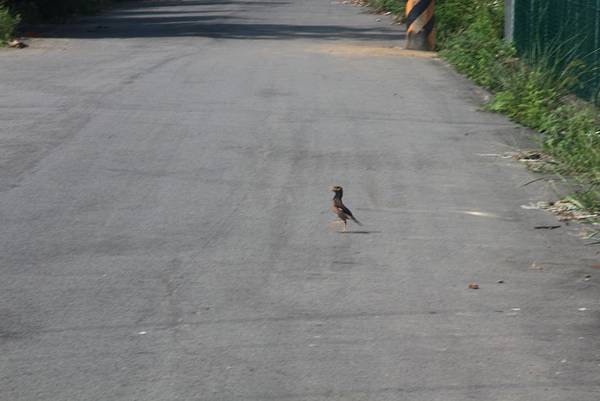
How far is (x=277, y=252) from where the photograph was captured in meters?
7.93

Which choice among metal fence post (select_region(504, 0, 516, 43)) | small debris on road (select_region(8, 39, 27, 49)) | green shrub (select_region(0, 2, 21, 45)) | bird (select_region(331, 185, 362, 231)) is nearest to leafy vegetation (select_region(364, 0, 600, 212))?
metal fence post (select_region(504, 0, 516, 43))

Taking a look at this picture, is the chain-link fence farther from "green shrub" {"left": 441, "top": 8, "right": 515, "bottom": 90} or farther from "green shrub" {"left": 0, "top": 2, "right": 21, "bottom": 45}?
"green shrub" {"left": 0, "top": 2, "right": 21, "bottom": 45}

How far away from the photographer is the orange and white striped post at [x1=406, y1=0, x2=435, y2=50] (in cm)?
2034

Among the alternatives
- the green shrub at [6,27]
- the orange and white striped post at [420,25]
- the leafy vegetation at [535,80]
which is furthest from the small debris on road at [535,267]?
the green shrub at [6,27]

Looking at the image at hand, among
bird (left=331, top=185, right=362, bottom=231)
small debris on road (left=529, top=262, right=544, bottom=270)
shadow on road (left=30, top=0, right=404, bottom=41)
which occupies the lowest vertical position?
shadow on road (left=30, top=0, right=404, bottom=41)

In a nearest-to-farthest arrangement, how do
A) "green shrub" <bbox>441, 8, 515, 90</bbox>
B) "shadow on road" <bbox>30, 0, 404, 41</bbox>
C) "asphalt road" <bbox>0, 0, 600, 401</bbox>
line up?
"asphalt road" <bbox>0, 0, 600, 401</bbox> < "green shrub" <bbox>441, 8, 515, 90</bbox> < "shadow on road" <bbox>30, 0, 404, 41</bbox>

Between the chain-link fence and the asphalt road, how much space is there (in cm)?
120

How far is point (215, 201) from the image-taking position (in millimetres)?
9312

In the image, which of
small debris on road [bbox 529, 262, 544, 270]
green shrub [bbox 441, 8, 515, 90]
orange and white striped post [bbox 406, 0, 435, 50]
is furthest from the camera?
orange and white striped post [bbox 406, 0, 435, 50]

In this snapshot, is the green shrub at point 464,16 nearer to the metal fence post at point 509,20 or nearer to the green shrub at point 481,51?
the green shrub at point 481,51

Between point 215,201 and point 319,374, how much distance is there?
3.77m

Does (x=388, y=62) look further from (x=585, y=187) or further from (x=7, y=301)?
(x=7, y=301)

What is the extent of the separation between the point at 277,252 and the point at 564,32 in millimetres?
8474

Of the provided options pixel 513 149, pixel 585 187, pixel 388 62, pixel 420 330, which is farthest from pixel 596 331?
pixel 388 62
